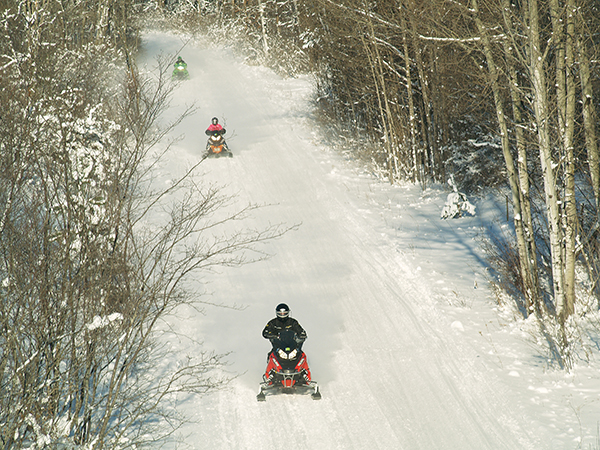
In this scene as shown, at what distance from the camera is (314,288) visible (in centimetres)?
1023

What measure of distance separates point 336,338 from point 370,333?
0.57m

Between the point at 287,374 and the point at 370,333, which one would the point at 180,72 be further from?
the point at 287,374

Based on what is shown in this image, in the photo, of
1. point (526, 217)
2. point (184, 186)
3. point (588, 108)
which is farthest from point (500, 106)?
point (184, 186)

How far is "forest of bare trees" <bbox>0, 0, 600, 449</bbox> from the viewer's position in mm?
4707

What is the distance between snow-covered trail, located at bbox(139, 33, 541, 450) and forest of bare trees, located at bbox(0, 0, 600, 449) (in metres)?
0.77

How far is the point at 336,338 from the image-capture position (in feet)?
28.3

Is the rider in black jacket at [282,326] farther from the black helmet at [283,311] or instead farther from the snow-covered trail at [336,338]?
the snow-covered trail at [336,338]

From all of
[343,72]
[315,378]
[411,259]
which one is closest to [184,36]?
[343,72]

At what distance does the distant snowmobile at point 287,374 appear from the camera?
23.0 feet

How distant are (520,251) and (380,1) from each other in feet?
28.7

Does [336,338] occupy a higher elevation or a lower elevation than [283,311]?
lower

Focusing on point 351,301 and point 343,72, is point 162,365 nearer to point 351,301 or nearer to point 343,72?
point 351,301

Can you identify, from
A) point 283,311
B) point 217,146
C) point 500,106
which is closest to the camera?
point 283,311

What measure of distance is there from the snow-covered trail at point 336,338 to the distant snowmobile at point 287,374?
161mm
